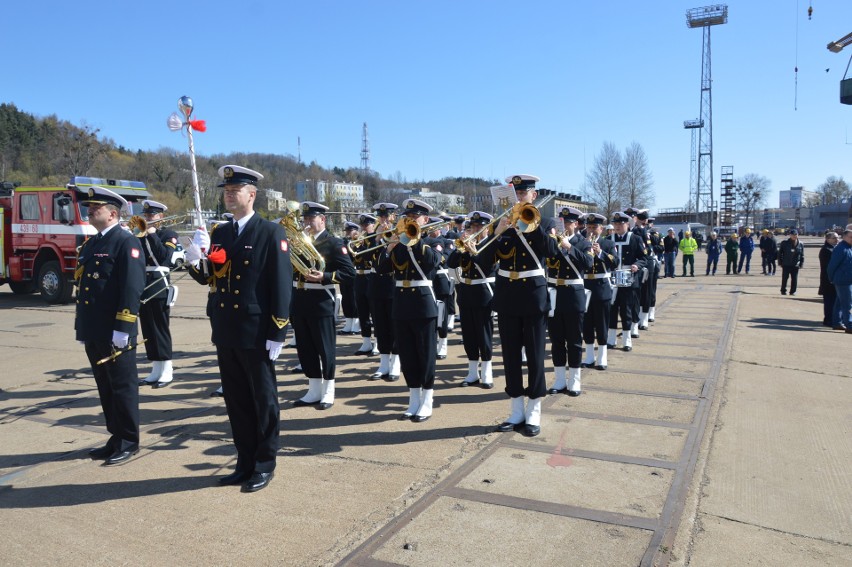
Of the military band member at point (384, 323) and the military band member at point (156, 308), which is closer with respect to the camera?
the military band member at point (156, 308)

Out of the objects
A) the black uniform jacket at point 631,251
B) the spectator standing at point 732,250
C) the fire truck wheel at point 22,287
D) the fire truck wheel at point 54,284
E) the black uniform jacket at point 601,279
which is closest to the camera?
the black uniform jacket at point 601,279

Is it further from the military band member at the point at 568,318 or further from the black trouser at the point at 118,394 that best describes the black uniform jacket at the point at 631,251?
the black trouser at the point at 118,394

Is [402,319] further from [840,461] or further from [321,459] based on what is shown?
[840,461]

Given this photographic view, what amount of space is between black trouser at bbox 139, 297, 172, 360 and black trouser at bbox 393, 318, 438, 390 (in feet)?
10.5

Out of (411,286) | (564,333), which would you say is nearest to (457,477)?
(411,286)

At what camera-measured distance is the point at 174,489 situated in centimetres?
431

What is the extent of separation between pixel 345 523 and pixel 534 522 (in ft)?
3.84

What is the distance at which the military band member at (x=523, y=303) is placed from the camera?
552 cm

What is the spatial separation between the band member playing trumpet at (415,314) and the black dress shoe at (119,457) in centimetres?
243

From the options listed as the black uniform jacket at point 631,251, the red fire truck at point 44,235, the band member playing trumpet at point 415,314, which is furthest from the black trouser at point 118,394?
the red fire truck at point 44,235

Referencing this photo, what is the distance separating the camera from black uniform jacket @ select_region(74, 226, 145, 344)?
4914 mm

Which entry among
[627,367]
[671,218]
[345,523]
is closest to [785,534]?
[345,523]

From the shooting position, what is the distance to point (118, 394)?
4.93 metres

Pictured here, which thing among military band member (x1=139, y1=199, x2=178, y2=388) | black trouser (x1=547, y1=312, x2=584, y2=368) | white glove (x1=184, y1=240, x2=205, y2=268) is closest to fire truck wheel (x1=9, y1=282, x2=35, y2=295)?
military band member (x1=139, y1=199, x2=178, y2=388)
